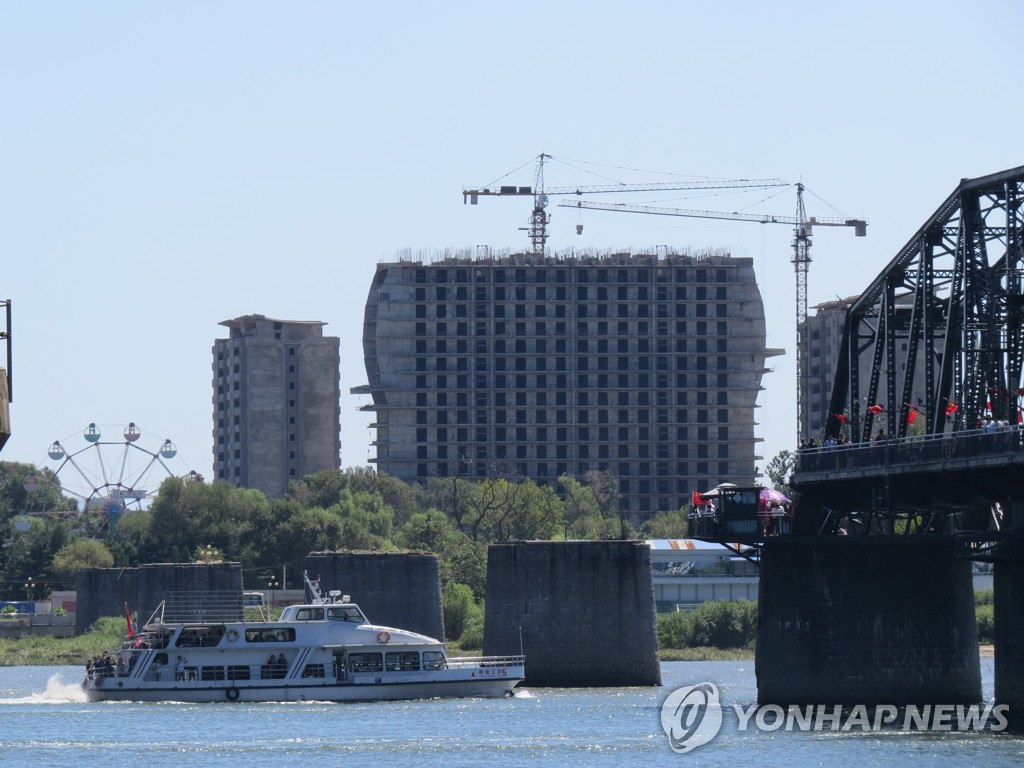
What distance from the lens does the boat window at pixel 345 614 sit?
105 metres

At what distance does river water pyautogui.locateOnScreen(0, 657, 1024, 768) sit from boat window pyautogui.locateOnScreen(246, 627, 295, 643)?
353 centimetres

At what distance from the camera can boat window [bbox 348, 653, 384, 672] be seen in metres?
105

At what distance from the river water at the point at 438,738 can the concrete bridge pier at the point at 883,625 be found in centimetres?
455

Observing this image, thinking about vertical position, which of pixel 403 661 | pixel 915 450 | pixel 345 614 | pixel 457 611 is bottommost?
pixel 403 661

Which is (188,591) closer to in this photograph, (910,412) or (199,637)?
(199,637)

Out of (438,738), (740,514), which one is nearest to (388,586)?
(740,514)

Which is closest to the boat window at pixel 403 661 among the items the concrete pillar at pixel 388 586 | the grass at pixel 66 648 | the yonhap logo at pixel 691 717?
the yonhap logo at pixel 691 717

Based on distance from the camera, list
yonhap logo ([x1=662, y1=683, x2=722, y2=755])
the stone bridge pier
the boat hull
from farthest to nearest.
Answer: the boat hull → the stone bridge pier → yonhap logo ([x1=662, y1=683, x2=722, y2=755])

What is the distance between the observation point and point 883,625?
86625mm

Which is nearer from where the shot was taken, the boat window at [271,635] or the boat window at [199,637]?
the boat window at [271,635]

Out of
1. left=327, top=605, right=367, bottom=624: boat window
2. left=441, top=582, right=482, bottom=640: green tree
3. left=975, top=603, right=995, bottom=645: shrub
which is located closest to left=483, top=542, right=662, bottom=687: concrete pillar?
left=327, top=605, right=367, bottom=624: boat window

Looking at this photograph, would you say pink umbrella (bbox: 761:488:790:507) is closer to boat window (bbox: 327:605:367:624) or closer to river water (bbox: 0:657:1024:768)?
river water (bbox: 0:657:1024:768)

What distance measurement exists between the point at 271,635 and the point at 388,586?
2566 centimetres

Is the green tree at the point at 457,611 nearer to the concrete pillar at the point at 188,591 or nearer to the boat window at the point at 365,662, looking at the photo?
the concrete pillar at the point at 188,591
